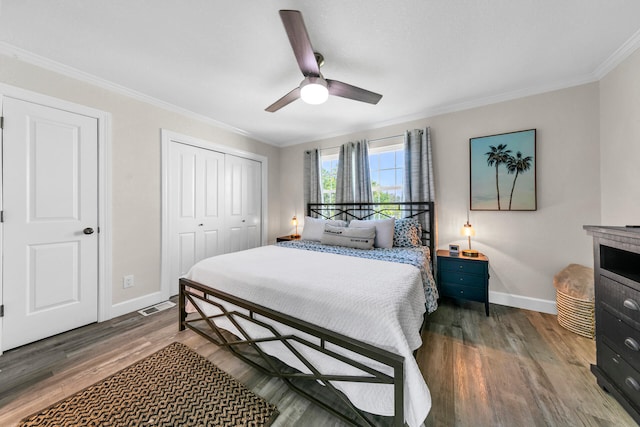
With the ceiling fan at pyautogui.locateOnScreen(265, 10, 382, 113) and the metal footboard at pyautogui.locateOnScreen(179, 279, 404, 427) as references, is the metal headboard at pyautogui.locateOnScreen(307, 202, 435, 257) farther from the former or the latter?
the metal footboard at pyautogui.locateOnScreen(179, 279, 404, 427)

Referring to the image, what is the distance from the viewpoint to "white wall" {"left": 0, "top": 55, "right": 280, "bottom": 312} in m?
2.35

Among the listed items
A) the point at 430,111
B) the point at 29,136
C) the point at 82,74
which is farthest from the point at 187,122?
the point at 430,111

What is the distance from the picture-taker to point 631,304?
1.22m

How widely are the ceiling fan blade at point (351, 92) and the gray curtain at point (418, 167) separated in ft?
4.18

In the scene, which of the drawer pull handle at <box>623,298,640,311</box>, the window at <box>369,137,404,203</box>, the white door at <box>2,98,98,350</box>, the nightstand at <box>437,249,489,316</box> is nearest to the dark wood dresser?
the drawer pull handle at <box>623,298,640,311</box>

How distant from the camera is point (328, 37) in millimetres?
1726

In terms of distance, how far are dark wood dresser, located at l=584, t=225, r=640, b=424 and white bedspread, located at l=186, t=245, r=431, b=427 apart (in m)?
1.04

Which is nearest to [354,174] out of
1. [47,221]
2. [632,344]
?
[632,344]

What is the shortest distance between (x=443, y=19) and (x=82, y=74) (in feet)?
10.5

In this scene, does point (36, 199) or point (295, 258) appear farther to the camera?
point (295, 258)

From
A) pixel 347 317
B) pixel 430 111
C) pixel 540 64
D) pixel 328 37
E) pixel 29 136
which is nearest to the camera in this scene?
pixel 347 317

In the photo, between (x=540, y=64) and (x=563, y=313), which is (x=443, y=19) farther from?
(x=563, y=313)

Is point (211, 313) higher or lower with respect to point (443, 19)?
lower

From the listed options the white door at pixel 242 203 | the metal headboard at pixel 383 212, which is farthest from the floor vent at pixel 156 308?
the metal headboard at pixel 383 212
